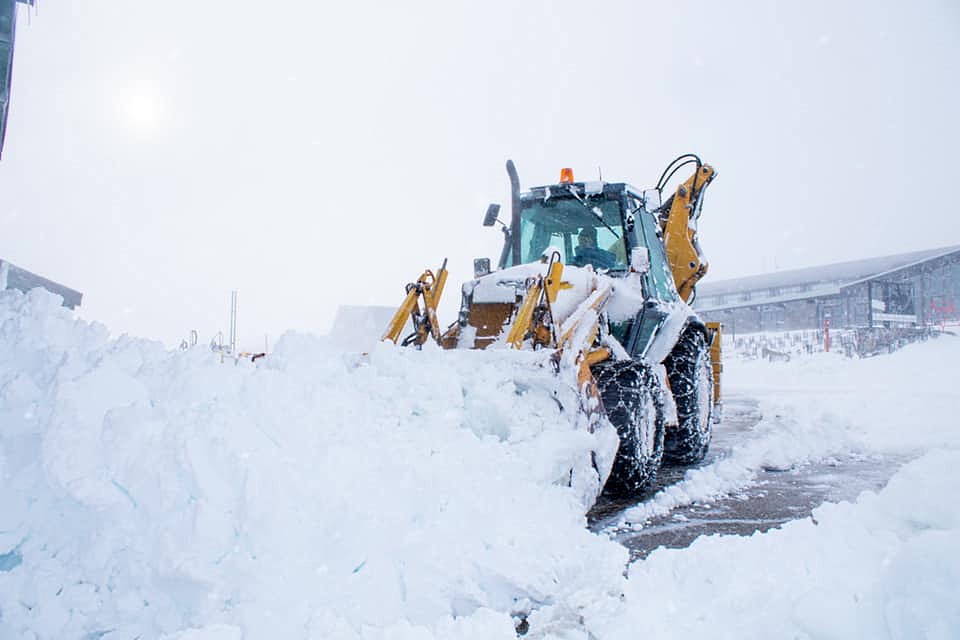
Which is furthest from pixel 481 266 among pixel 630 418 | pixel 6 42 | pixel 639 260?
pixel 6 42

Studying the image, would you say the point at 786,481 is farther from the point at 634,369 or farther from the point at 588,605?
the point at 588,605

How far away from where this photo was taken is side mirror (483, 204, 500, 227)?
563cm

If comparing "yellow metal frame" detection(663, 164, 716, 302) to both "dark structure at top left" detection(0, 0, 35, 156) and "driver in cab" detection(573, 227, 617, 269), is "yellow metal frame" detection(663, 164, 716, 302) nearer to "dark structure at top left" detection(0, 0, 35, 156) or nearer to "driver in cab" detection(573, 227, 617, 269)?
"driver in cab" detection(573, 227, 617, 269)

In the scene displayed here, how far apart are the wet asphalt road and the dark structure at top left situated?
811cm

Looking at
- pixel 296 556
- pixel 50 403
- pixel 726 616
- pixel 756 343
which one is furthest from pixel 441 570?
pixel 756 343

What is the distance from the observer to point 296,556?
6.55 feet

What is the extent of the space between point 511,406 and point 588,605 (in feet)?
3.74

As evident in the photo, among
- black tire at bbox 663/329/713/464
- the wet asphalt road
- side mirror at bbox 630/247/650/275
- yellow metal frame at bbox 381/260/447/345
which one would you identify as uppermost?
side mirror at bbox 630/247/650/275

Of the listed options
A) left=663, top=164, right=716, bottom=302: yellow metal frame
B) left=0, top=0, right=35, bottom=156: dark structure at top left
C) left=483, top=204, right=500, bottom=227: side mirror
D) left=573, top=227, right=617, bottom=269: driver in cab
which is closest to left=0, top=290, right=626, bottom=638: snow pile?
left=573, top=227, right=617, bottom=269: driver in cab

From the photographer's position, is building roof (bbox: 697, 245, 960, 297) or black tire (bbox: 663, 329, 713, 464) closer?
black tire (bbox: 663, 329, 713, 464)

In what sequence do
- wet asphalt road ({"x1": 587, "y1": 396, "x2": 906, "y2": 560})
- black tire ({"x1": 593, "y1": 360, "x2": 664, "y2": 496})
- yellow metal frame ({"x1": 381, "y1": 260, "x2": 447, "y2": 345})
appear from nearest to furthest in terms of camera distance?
wet asphalt road ({"x1": 587, "y1": 396, "x2": 906, "y2": 560}) < black tire ({"x1": 593, "y1": 360, "x2": 664, "y2": 496}) < yellow metal frame ({"x1": 381, "y1": 260, "x2": 447, "y2": 345})

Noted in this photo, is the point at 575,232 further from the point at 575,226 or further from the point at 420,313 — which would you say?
the point at 420,313

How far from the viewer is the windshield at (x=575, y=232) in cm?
550

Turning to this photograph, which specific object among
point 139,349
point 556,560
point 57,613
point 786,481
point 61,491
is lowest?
point 786,481
